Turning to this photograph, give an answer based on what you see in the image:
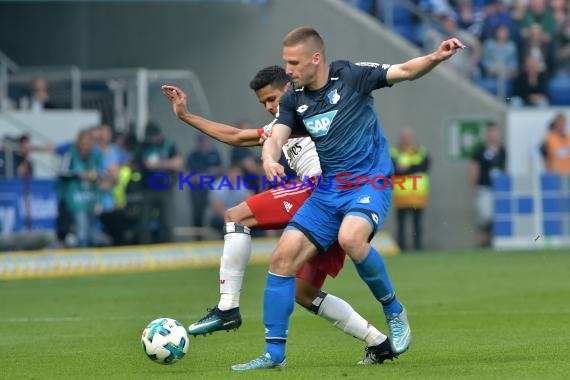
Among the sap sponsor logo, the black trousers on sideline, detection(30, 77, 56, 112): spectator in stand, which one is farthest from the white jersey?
the black trousers on sideline

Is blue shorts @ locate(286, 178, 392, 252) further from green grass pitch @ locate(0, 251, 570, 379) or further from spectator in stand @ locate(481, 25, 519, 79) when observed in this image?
spectator in stand @ locate(481, 25, 519, 79)

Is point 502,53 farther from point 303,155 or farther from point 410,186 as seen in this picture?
point 303,155

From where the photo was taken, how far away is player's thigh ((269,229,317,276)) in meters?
8.66

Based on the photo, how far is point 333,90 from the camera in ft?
29.3

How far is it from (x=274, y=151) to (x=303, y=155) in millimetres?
1204

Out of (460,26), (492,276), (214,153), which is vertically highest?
(460,26)

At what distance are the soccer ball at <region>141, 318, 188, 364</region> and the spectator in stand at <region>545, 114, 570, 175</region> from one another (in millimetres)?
16511

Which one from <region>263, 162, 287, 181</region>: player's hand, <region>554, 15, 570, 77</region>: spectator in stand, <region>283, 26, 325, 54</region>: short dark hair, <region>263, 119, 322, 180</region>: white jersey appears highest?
<region>554, 15, 570, 77</region>: spectator in stand

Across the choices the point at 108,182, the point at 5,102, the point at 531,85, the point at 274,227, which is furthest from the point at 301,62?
the point at 531,85

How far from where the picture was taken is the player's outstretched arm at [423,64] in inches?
332

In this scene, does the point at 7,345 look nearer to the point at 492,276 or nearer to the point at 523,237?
the point at 492,276

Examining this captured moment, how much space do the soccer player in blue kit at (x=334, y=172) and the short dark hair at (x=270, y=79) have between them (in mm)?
772

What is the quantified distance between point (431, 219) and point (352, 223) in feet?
58.8

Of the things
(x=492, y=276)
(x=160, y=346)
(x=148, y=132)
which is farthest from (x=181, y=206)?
(x=160, y=346)
